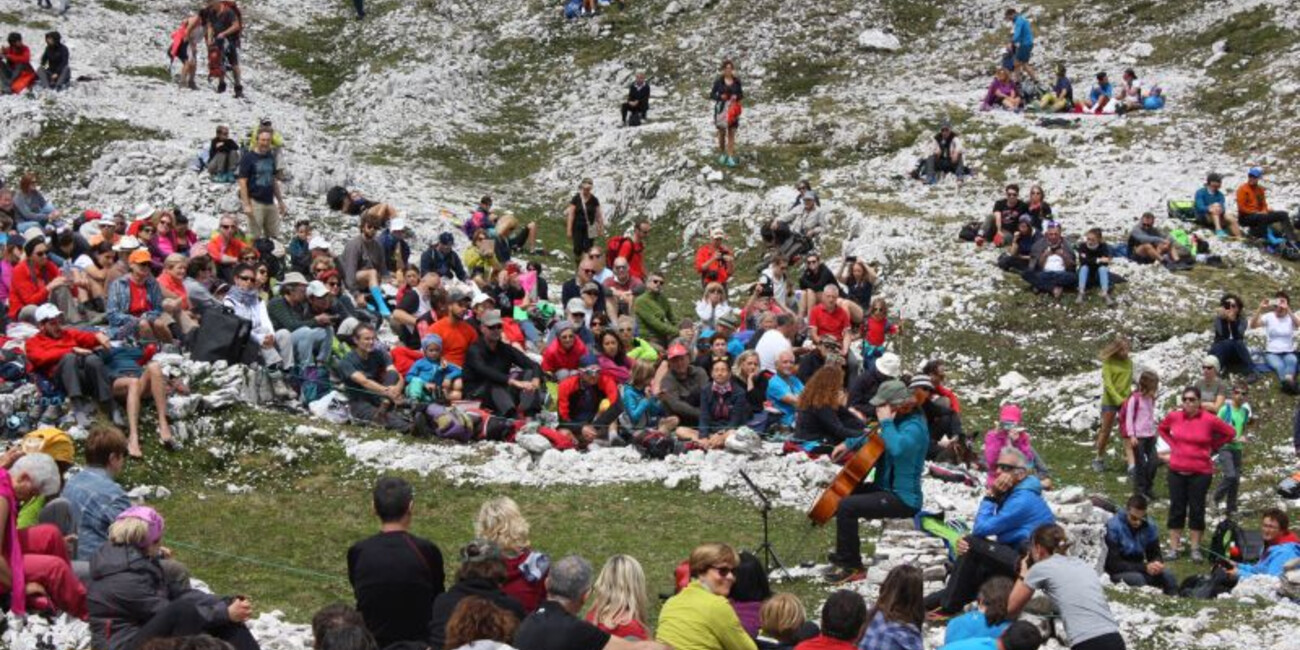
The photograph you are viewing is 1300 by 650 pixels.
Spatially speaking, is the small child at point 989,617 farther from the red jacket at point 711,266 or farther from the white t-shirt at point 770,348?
the red jacket at point 711,266

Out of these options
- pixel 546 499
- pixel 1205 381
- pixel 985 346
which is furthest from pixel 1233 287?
pixel 546 499

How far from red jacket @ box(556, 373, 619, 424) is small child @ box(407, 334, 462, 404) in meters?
1.39

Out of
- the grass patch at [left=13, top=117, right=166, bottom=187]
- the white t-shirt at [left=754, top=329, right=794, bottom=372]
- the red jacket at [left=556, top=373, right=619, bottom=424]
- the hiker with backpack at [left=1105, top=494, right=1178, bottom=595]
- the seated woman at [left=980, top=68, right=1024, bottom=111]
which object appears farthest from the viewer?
the seated woman at [left=980, top=68, right=1024, bottom=111]

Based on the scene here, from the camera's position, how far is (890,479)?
16.0m

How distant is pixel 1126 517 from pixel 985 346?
1022 centimetres

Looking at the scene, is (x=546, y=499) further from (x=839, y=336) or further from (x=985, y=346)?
(x=985, y=346)

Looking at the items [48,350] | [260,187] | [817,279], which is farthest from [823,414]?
[260,187]

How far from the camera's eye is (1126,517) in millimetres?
18516

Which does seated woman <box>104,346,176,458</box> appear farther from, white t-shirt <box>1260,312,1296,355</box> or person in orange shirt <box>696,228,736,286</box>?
white t-shirt <box>1260,312,1296,355</box>

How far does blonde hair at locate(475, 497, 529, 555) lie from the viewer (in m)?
12.1

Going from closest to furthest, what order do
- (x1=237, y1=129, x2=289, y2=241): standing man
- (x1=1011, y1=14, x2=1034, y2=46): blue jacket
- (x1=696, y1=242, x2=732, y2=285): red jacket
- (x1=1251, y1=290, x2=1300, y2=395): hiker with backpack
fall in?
(x1=1251, y1=290, x2=1300, y2=395): hiker with backpack
(x1=237, y1=129, x2=289, y2=241): standing man
(x1=696, y1=242, x2=732, y2=285): red jacket
(x1=1011, y1=14, x2=1034, y2=46): blue jacket

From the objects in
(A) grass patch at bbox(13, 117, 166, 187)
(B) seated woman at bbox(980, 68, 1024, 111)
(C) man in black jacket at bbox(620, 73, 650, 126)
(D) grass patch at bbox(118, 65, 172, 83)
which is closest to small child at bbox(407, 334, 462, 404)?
(A) grass patch at bbox(13, 117, 166, 187)

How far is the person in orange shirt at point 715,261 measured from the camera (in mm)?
30333

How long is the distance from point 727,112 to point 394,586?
27.0m
